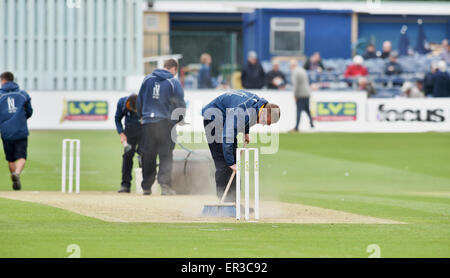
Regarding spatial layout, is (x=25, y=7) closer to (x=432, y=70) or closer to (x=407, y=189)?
(x=432, y=70)

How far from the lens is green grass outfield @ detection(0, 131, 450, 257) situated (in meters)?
11.1

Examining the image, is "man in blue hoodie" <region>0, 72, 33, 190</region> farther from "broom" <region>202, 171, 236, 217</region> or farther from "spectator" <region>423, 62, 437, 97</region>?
"spectator" <region>423, 62, 437, 97</region>

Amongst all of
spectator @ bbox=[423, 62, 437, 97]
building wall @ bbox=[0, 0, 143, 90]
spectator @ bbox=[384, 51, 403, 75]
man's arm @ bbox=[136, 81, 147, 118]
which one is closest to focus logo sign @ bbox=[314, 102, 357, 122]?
spectator @ bbox=[423, 62, 437, 97]

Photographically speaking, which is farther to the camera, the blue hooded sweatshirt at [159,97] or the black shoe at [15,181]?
the black shoe at [15,181]

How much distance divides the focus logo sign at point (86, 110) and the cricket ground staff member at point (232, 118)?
20.1m

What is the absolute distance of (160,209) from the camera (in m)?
15.2

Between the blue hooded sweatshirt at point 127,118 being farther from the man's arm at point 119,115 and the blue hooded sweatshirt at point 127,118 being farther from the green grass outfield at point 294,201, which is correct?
the green grass outfield at point 294,201

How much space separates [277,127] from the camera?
1362 inches

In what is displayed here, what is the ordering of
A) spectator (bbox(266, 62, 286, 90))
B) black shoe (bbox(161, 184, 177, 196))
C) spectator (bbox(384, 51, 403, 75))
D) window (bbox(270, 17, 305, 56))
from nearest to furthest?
black shoe (bbox(161, 184, 177, 196)) → spectator (bbox(266, 62, 286, 90)) → spectator (bbox(384, 51, 403, 75)) → window (bbox(270, 17, 305, 56))

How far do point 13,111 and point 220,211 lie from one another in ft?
17.8

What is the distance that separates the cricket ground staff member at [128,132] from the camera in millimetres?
18031

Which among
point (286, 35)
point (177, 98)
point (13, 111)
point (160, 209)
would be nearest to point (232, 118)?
point (160, 209)

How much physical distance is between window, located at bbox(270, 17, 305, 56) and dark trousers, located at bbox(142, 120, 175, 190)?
26.6 m

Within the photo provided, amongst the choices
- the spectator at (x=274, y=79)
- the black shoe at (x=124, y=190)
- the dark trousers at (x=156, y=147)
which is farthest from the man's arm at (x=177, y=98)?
the spectator at (x=274, y=79)
